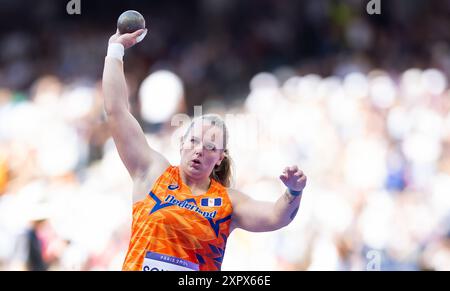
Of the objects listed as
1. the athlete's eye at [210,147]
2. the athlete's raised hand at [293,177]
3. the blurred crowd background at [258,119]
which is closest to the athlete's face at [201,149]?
the athlete's eye at [210,147]

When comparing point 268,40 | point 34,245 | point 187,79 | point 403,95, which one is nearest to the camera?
point 34,245

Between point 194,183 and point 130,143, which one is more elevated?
point 130,143

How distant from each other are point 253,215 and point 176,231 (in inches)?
16.3

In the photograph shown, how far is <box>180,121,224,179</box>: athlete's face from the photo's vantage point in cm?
458

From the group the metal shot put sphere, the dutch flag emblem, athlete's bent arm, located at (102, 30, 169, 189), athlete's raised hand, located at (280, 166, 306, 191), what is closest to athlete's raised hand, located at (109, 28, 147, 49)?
A: the metal shot put sphere

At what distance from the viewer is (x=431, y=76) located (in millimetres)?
11797

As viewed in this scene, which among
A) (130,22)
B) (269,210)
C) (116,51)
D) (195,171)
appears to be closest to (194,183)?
(195,171)

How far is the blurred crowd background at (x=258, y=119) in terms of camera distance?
323 inches

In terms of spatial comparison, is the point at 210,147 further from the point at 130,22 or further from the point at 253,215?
the point at 130,22

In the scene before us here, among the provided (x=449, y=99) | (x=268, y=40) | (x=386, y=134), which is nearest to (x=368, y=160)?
(x=386, y=134)

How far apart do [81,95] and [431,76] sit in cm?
468

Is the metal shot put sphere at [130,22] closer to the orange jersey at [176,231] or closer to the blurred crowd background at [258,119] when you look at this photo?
the orange jersey at [176,231]

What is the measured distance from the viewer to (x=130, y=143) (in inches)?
179

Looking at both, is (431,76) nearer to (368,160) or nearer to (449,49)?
(449,49)
